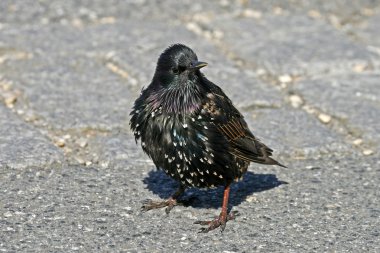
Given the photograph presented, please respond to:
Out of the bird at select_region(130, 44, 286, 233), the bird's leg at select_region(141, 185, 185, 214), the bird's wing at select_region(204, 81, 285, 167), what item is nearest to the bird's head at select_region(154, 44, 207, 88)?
the bird at select_region(130, 44, 286, 233)

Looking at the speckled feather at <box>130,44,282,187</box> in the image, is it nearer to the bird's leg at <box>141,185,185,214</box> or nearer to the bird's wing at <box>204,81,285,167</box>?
the bird's wing at <box>204,81,285,167</box>

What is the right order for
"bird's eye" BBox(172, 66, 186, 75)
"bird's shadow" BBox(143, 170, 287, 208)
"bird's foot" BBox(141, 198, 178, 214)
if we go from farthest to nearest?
"bird's shadow" BBox(143, 170, 287, 208), "bird's foot" BBox(141, 198, 178, 214), "bird's eye" BBox(172, 66, 186, 75)

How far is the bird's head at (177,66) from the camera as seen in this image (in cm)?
509

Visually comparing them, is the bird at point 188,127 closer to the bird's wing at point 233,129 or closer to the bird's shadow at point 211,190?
the bird's wing at point 233,129

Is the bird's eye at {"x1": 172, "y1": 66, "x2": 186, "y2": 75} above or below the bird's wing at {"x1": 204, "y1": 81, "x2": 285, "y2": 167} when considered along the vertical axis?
above

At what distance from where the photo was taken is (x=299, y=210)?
212 inches

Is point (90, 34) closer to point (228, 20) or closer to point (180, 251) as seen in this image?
point (228, 20)

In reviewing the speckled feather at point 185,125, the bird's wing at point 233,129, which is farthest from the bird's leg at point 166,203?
the bird's wing at point 233,129

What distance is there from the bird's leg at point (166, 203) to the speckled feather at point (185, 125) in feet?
0.76

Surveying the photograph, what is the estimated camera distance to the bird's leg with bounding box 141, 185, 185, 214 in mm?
5344

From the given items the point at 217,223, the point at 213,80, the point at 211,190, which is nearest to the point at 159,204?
the point at 217,223

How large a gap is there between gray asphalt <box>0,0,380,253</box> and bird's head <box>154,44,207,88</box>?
2.86ft

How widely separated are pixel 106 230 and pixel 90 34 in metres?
3.90

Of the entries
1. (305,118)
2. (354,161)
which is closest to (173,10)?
(305,118)
